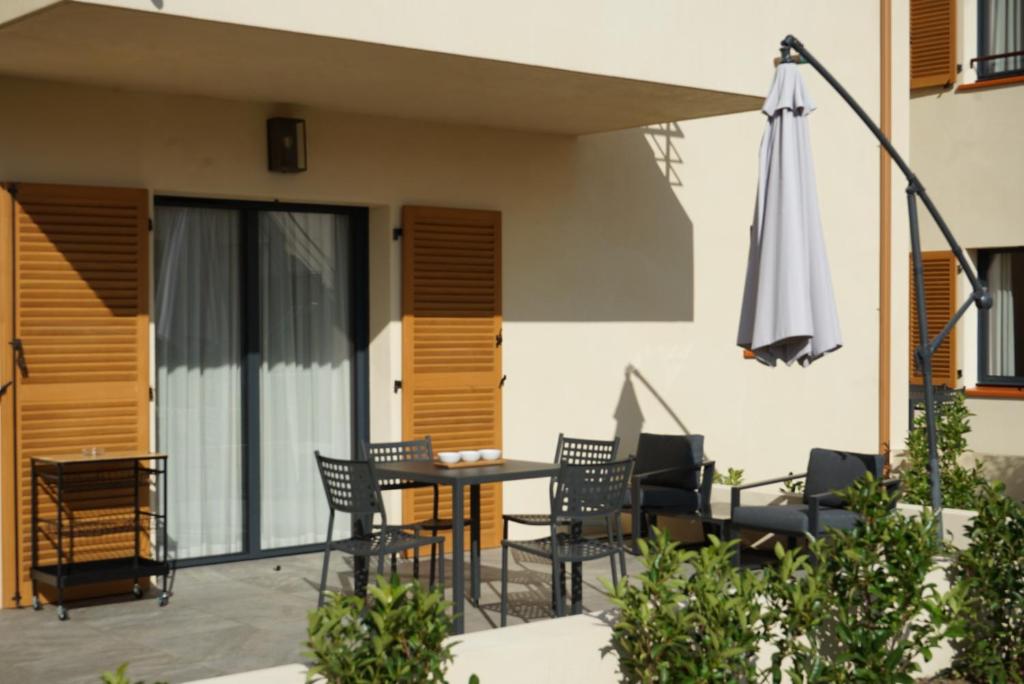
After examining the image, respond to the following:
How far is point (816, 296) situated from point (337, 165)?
10.9 ft

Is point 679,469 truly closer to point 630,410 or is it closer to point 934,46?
point 630,410

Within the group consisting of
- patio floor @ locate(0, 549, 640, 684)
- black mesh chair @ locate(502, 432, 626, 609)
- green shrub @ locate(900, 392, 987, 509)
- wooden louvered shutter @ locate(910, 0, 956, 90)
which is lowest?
patio floor @ locate(0, 549, 640, 684)

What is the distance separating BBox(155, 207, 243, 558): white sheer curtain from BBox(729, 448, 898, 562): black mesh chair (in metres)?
3.26

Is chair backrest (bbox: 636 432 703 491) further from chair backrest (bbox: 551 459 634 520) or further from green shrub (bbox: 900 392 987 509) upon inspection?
chair backrest (bbox: 551 459 634 520)

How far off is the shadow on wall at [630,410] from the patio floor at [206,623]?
5.32 ft

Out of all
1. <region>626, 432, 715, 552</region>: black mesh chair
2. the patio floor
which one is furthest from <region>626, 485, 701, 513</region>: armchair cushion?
the patio floor

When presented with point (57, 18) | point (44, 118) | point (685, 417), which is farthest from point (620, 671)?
point (685, 417)

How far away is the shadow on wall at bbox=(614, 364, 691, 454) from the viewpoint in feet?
35.2

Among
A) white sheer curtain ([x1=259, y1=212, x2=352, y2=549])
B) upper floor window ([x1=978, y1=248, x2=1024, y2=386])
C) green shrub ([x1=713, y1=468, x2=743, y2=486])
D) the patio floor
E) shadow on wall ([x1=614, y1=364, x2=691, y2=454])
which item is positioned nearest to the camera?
the patio floor

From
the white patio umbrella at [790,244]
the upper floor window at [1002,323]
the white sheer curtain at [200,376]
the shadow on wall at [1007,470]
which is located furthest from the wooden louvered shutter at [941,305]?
the white sheer curtain at [200,376]

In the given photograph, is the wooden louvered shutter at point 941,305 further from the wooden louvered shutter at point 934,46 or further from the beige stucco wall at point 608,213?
the beige stucco wall at point 608,213

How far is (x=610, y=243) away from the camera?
10.7m

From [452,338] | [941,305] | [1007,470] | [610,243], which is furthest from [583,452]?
[941,305]

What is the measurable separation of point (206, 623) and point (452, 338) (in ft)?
9.79
